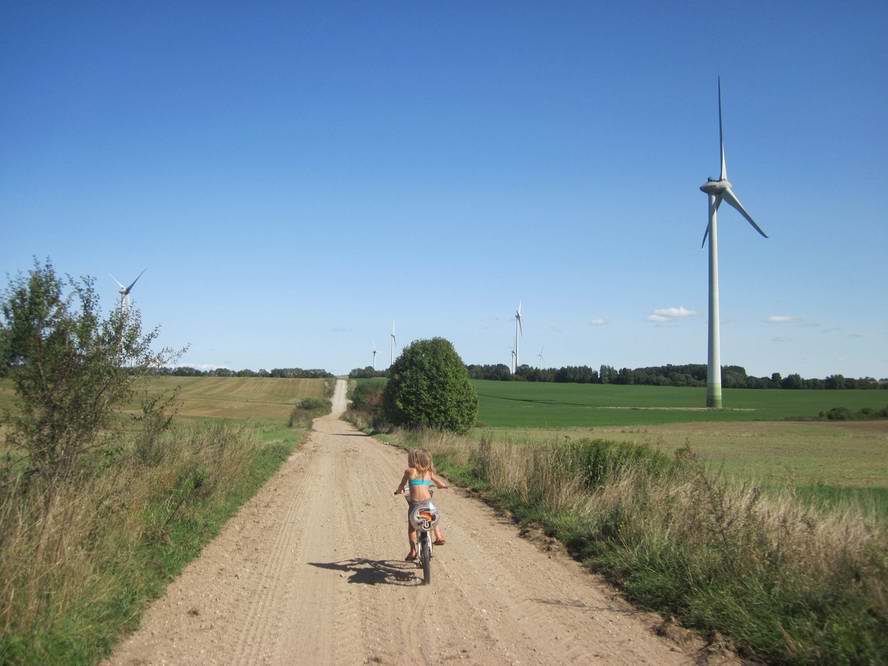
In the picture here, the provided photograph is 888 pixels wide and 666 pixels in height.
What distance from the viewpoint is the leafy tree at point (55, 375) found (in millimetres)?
9336

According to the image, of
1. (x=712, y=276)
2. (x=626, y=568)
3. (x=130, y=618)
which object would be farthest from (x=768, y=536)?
(x=712, y=276)

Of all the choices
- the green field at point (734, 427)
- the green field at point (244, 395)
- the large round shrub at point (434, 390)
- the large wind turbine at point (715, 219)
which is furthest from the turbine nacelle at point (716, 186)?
the green field at point (244, 395)

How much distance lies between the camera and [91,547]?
22.5 feet

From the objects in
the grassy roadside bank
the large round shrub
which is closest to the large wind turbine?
the large round shrub

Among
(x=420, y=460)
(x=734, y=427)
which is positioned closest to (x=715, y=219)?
(x=734, y=427)

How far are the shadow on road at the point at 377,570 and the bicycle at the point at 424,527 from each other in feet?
0.61

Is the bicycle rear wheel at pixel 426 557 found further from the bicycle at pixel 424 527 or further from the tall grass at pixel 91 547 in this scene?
the tall grass at pixel 91 547

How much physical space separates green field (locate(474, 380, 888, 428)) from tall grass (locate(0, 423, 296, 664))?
4643 centimetres

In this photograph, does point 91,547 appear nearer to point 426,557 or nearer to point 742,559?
point 426,557

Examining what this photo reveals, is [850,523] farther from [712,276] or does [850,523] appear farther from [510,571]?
[712,276]

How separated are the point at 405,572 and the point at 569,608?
206 cm

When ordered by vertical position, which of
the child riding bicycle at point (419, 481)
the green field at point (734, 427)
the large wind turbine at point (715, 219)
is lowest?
the green field at point (734, 427)

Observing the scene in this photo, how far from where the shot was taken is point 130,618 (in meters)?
5.97

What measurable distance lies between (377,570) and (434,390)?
3487 cm
